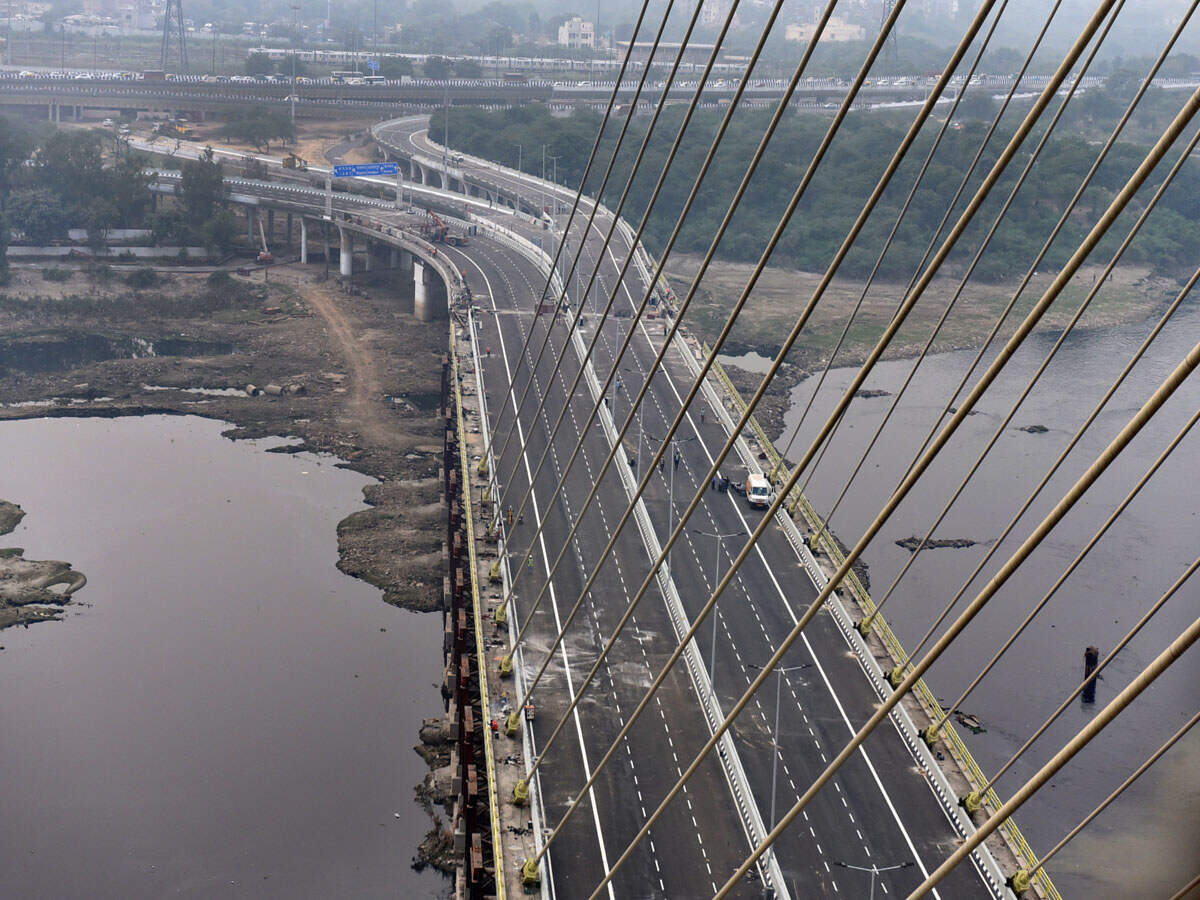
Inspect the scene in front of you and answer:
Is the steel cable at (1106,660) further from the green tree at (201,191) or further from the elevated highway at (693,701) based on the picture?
the green tree at (201,191)

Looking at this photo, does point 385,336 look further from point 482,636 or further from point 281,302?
point 482,636

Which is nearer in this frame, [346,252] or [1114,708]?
[1114,708]

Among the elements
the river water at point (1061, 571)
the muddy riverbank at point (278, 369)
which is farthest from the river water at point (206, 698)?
the river water at point (1061, 571)

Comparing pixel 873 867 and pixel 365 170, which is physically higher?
pixel 365 170

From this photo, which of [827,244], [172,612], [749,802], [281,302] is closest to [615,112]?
[827,244]

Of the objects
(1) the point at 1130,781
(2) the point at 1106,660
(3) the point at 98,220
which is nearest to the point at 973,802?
(2) the point at 1106,660

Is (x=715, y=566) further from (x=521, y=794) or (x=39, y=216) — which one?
(x=39, y=216)
